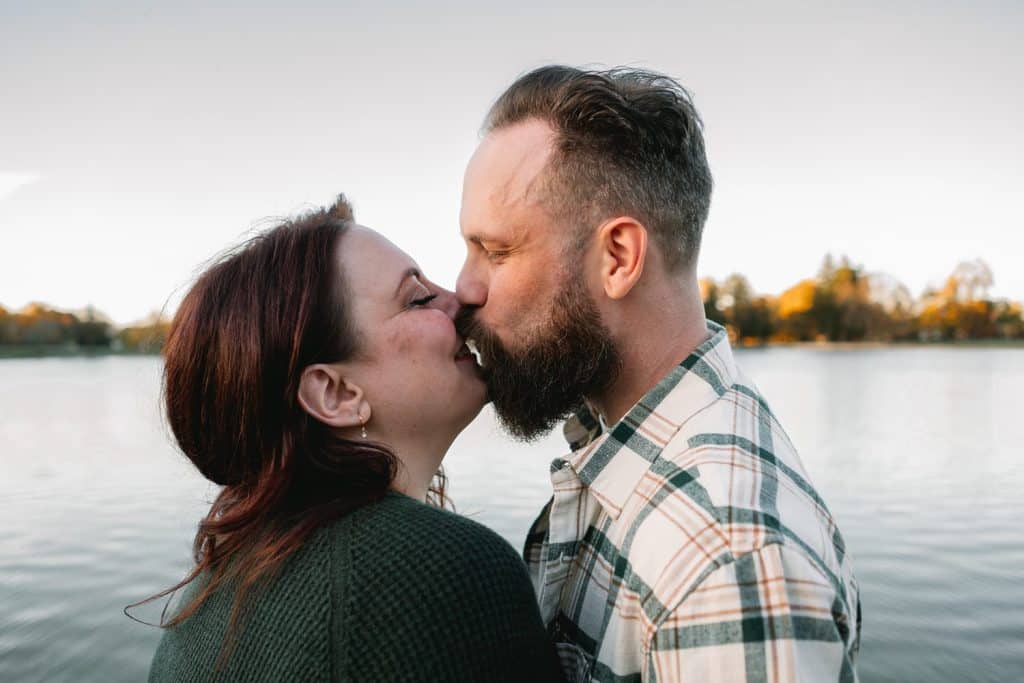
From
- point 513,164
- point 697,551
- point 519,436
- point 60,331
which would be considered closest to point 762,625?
point 697,551

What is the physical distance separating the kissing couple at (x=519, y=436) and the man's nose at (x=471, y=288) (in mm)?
13

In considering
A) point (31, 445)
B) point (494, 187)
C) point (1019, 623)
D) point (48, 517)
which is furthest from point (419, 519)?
point (31, 445)

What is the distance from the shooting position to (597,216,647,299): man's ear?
2383 millimetres

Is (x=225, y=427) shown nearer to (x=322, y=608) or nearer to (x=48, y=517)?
(x=322, y=608)

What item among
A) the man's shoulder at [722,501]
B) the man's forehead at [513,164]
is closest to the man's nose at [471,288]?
the man's forehead at [513,164]

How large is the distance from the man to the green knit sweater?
0.33 meters

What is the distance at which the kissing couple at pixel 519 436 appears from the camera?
1.58 metres

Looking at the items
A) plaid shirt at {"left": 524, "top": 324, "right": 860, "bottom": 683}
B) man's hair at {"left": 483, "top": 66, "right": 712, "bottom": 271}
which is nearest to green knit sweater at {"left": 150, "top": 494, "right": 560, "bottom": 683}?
plaid shirt at {"left": 524, "top": 324, "right": 860, "bottom": 683}

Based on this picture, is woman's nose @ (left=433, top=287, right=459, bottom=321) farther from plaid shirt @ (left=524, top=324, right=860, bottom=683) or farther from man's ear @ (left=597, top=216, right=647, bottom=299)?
plaid shirt @ (left=524, top=324, right=860, bottom=683)

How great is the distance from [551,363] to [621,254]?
0.43m

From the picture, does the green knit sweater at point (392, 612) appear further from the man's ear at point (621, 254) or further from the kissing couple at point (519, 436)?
the man's ear at point (621, 254)

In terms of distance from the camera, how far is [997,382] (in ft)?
129

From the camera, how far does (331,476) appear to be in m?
2.12

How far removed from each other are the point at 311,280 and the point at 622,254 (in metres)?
0.97
